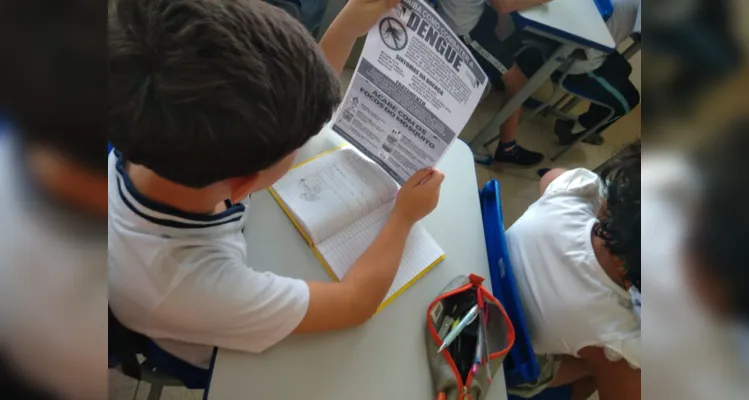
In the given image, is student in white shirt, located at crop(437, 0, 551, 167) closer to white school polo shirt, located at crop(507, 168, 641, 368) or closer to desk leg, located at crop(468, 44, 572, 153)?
desk leg, located at crop(468, 44, 572, 153)

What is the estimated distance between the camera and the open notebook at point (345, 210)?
0.78 m

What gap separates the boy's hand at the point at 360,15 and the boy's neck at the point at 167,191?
14.9 inches

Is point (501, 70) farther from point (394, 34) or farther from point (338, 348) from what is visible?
point (338, 348)

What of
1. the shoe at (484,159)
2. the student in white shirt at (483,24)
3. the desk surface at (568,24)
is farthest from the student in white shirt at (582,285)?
the shoe at (484,159)

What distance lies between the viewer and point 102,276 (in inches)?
9.3

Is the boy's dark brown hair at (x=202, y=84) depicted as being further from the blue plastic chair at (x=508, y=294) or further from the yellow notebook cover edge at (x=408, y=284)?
the blue plastic chair at (x=508, y=294)

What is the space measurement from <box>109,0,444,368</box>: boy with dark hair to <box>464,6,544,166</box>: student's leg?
100cm

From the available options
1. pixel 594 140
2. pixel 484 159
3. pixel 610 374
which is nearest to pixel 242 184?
pixel 610 374

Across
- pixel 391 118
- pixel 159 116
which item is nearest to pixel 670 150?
pixel 159 116

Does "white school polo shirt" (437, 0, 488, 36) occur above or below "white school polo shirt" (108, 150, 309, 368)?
above

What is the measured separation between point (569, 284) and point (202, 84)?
2.19 feet

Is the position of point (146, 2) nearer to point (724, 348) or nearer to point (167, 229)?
point (167, 229)

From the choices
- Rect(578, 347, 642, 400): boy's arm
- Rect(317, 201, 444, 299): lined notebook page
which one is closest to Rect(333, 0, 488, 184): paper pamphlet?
Rect(317, 201, 444, 299): lined notebook page

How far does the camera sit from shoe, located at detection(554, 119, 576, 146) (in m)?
2.30
